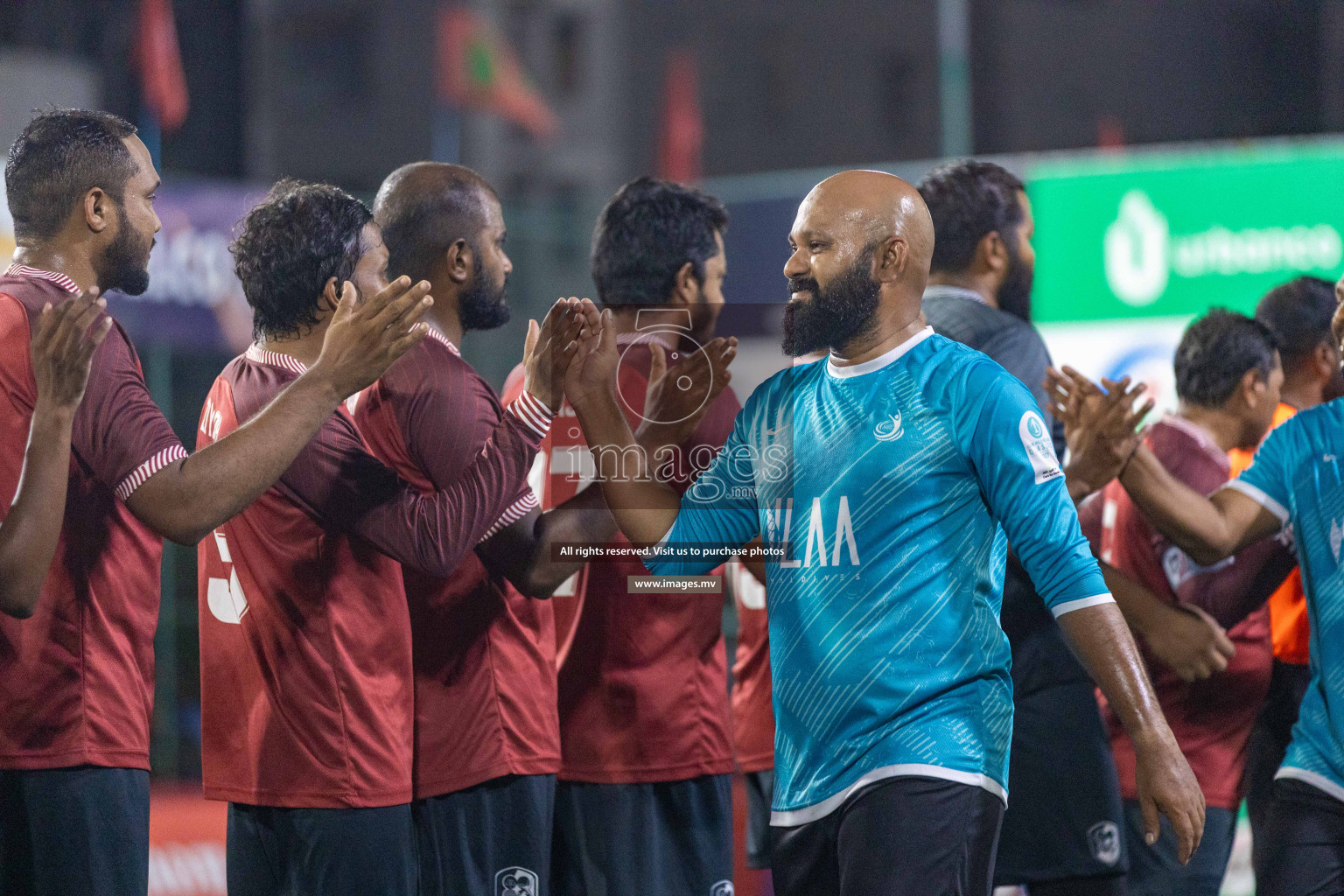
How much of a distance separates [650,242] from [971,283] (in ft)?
3.31

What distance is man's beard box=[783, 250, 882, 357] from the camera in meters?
3.25

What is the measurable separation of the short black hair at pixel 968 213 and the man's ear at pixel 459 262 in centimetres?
142

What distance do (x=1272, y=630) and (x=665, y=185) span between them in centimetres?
252

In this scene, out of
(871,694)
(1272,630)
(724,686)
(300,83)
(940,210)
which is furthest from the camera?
(300,83)

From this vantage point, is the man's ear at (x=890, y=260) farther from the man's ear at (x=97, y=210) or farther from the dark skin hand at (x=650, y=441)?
the man's ear at (x=97, y=210)

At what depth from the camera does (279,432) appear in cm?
301

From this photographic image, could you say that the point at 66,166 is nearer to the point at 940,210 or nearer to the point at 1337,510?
the point at 940,210

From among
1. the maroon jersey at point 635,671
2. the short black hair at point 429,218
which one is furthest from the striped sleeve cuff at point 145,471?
the maroon jersey at point 635,671

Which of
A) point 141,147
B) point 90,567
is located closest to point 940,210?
point 141,147

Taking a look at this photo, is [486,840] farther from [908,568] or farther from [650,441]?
[908,568]

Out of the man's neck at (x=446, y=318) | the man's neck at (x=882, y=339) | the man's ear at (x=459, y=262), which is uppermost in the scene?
the man's ear at (x=459, y=262)

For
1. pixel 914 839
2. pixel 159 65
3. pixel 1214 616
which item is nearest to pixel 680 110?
pixel 159 65

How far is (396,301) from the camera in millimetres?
3074

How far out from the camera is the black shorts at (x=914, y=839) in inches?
114
